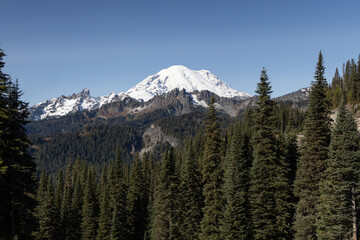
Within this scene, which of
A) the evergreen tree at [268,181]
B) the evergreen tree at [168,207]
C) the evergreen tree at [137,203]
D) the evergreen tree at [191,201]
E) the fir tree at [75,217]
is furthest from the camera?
the evergreen tree at [137,203]

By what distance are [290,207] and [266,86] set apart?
44.8 feet

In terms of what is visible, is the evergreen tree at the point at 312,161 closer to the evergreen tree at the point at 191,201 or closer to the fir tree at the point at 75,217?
the evergreen tree at the point at 191,201

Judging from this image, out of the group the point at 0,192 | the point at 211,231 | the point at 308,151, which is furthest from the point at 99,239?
the point at 308,151

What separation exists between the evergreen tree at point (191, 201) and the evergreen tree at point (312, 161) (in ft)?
58.1

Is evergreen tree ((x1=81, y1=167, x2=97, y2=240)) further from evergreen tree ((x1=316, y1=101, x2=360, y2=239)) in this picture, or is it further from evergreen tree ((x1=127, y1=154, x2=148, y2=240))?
evergreen tree ((x1=316, y1=101, x2=360, y2=239))

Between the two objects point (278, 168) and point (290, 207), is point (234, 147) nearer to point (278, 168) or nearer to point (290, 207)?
point (278, 168)

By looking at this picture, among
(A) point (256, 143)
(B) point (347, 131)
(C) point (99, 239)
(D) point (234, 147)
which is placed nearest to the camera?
(B) point (347, 131)

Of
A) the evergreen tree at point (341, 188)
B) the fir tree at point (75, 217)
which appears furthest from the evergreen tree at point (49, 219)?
the evergreen tree at point (341, 188)

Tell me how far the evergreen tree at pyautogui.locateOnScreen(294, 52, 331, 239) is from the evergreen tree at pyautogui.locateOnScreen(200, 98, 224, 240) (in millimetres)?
9100

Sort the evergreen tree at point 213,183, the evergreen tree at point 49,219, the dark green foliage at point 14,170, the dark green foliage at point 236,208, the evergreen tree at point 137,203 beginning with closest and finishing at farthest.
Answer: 1. the dark green foliage at point 14,170
2. the dark green foliage at point 236,208
3. the evergreen tree at point 213,183
4. the evergreen tree at point 49,219
5. the evergreen tree at point 137,203

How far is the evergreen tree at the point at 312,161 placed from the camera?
28.2 m

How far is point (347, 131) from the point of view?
88.1 feet

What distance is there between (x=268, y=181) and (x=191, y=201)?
56.3 feet

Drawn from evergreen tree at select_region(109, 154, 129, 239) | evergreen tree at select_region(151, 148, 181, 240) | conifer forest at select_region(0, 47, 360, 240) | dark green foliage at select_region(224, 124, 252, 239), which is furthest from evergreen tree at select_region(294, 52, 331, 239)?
evergreen tree at select_region(109, 154, 129, 239)
